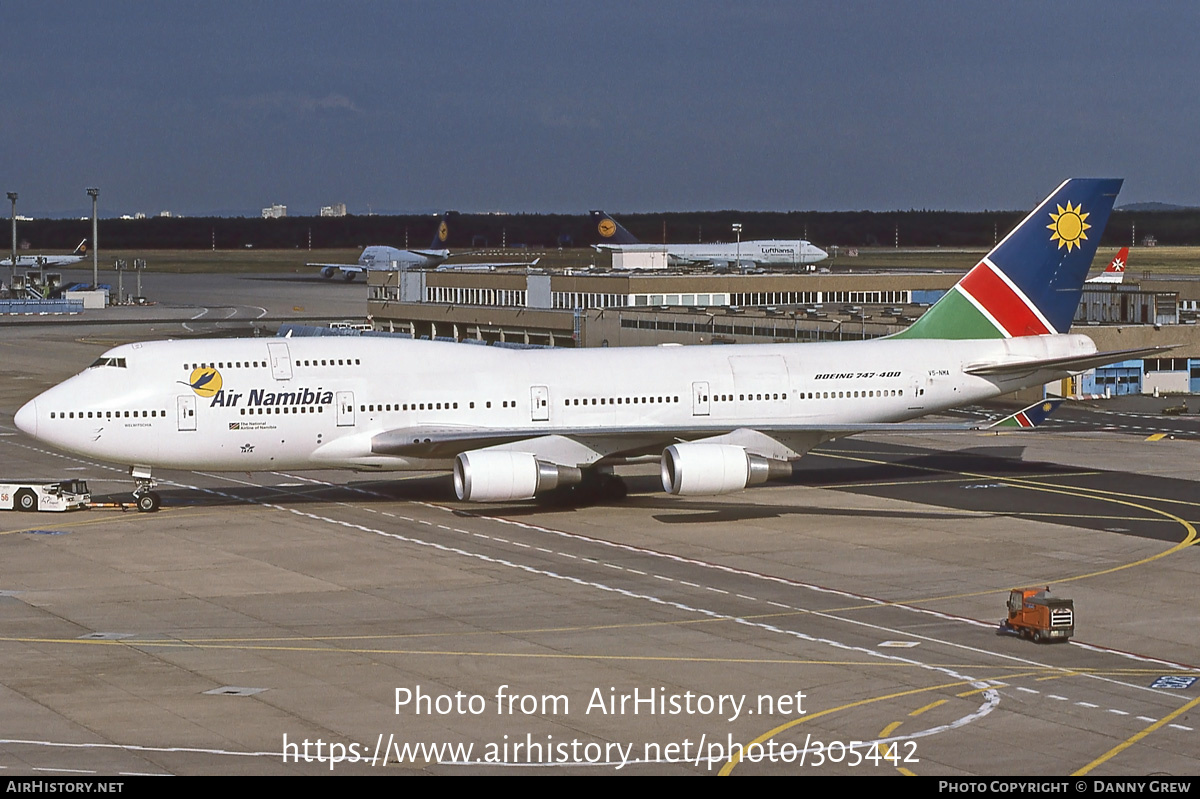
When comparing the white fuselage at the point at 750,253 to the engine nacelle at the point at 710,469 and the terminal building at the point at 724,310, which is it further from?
the engine nacelle at the point at 710,469

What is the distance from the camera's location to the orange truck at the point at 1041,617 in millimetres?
30594

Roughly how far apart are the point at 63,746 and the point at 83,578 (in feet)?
48.7

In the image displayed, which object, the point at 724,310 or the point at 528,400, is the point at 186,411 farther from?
the point at 724,310

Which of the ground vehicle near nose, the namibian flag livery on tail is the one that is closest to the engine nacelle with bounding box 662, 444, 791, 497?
the namibian flag livery on tail

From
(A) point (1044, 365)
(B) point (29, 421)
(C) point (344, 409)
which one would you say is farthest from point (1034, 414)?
(B) point (29, 421)

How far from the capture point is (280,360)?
4688 cm

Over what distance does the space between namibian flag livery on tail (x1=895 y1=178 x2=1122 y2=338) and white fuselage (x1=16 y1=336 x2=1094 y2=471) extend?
1561mm

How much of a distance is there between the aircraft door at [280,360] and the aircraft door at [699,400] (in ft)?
41.3

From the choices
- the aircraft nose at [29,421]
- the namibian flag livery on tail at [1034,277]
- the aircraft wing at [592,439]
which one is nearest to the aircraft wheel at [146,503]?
the aircraft nose at [29,421]

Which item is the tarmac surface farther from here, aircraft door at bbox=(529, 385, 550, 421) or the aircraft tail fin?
the aircraft tail fin

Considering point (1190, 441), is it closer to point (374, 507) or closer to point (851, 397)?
point (851, 397)

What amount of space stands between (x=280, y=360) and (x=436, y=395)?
4.84 m
